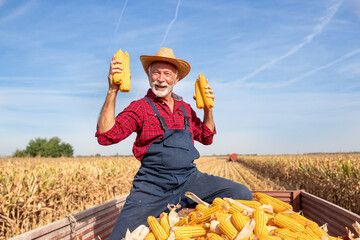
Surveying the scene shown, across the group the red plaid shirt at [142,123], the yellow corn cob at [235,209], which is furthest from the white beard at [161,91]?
the yellow corn cob at [235,209]

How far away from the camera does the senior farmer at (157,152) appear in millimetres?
2695

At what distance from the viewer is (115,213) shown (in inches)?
153

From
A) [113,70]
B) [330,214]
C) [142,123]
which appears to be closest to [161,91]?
[142,123]

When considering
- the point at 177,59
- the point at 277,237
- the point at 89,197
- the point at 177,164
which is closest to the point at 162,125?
the point at 177,164

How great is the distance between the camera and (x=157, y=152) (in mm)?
2902

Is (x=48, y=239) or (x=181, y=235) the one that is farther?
(x=48, y=239)

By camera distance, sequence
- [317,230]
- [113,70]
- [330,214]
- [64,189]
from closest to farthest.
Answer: [317,230] < [113,70] < [330,214] < [64,189]

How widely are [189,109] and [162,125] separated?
624mm

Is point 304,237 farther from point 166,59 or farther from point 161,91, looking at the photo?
point 166,59

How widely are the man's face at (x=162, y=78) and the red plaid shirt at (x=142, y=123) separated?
0.39ft

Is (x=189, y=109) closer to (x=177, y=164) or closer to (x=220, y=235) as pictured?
(x=177, y=164)

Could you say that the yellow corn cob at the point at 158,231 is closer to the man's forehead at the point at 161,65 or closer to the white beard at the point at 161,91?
the white beard at the point at 161,91

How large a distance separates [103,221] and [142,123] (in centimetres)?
137

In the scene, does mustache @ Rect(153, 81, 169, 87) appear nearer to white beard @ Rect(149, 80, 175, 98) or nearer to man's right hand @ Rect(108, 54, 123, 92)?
white beard @ Rect(149, 80, 175, 98)
